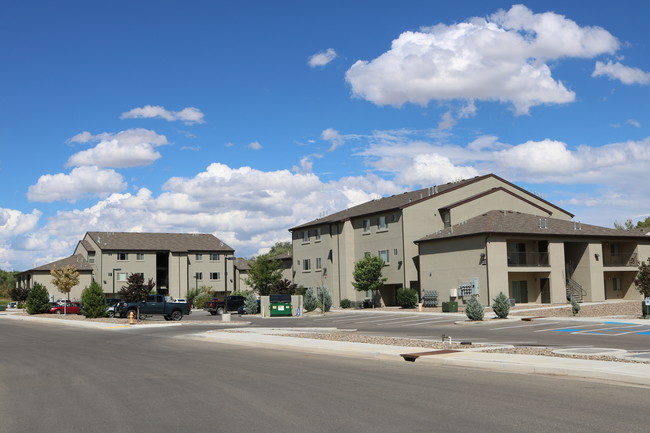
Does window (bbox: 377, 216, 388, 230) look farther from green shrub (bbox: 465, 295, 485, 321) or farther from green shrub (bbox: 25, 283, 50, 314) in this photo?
green shrub (bbox: 25, 283, 50, 314)

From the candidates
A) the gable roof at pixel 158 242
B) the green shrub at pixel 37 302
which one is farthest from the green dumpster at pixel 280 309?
the gable roof at pixel 158 242

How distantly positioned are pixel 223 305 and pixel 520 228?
25790mm

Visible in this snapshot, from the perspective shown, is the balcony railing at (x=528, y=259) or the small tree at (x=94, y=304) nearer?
the small tree at (x=94, y=304)

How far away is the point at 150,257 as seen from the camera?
88.8m

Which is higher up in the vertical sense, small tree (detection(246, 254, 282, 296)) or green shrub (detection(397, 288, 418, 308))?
small tree (detection(246, 254, 282, 296))

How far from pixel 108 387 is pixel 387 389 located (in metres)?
5.56

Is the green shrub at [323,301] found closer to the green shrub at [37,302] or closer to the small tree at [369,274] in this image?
the small tree at [369,274]

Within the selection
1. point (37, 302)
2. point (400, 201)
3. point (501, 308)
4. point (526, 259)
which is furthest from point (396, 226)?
point (37, 302)

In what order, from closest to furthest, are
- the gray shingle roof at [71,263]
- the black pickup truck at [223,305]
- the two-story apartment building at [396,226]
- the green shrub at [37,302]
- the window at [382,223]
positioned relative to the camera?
the black pickup truck at [223,305] < the two-story apartment building at [396,226] < the green shrub at [37,302] < the window at [382,223] < the gray shingle roof at [71,263]

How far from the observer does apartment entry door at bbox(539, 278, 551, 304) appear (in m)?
52.8

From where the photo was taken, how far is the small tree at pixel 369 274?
192 feet

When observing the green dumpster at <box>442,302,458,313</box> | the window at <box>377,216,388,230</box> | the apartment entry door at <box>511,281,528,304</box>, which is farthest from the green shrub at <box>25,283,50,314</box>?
the apartment entry door at <box>511,281,528,304</box>

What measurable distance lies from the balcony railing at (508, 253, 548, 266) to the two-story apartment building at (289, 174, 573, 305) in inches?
306

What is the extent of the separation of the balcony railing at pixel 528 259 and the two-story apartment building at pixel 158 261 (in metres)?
43.6
